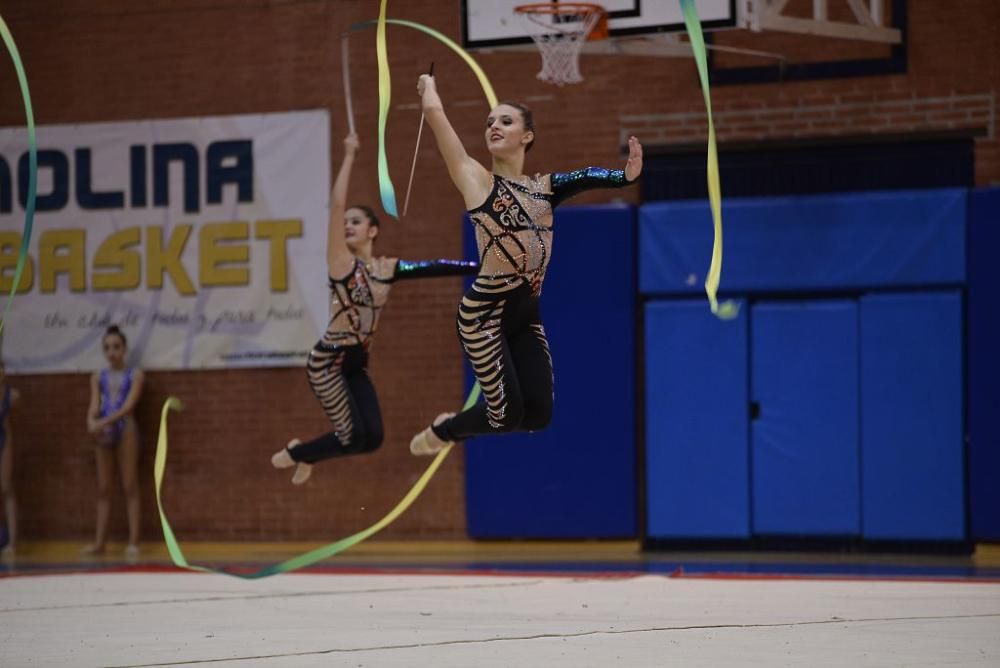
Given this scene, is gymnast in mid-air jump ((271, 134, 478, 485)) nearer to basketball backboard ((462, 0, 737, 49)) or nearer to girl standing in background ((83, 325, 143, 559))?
basketball backboard ((462, 0, 737, 49))

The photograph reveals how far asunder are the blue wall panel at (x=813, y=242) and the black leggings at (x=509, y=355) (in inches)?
179

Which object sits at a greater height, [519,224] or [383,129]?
[383,129]

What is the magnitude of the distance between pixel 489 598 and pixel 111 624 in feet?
6.11

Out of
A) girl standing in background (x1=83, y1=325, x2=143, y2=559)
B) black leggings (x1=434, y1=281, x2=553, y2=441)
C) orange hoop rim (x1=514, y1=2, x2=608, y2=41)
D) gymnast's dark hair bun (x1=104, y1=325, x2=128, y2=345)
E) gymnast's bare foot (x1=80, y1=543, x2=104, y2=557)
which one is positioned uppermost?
orange hoop rim (x1=514, y1=2, x2=608, y2=41)

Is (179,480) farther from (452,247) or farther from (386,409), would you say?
(452,247)

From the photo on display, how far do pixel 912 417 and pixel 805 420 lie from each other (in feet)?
2.50

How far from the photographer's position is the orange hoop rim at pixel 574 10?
8797 mm

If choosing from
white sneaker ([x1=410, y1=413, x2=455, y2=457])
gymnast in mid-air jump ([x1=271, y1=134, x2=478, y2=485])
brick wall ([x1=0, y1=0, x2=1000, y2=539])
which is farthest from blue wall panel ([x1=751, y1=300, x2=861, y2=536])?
white sneaker ([x1=410, y1=413, x2=455, y2=457])

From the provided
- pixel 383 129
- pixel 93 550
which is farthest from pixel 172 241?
pixel 383 129

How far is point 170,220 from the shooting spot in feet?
39.3

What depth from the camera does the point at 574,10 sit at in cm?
888

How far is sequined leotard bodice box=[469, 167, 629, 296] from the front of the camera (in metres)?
6.05

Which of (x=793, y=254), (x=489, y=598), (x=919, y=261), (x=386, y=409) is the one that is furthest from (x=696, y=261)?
(x=489, y=598)

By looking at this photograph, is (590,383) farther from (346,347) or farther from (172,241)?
(172,241)
